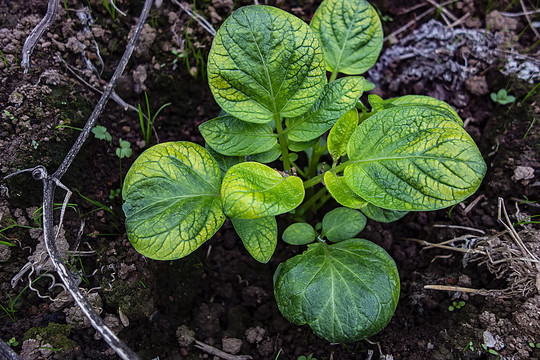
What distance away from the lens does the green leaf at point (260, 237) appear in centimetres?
154

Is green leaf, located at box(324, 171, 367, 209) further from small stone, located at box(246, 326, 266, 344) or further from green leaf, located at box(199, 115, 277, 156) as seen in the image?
small stone, located at box(246, 326, 266, 344)

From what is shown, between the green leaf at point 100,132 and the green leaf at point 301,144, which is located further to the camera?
the green leaf at point 100,132

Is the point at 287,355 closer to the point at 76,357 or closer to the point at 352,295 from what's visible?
the point at 352,295

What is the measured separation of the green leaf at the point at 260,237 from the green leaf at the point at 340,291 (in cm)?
15

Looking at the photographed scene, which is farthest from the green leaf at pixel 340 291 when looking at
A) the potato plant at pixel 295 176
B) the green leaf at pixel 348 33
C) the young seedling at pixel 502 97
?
the young seedling at pixel 502 97

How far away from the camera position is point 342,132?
158 cm

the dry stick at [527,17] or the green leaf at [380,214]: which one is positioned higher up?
the dry stick at [527,17]

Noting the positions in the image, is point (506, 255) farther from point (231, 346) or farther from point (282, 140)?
point (231, 346)

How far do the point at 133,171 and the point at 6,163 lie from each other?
579 millimetres

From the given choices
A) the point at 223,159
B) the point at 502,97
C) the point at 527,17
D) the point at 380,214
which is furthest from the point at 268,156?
the point at 527,17

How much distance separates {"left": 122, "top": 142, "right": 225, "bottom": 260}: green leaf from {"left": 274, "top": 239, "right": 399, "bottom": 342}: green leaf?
40 cm

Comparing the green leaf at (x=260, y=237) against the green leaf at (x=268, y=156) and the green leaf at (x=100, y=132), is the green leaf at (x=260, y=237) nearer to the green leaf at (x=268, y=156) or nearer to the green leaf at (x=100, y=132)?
the green leaf at (x=268, y=156)

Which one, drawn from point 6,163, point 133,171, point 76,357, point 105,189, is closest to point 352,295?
point 133,171

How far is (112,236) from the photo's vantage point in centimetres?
182
